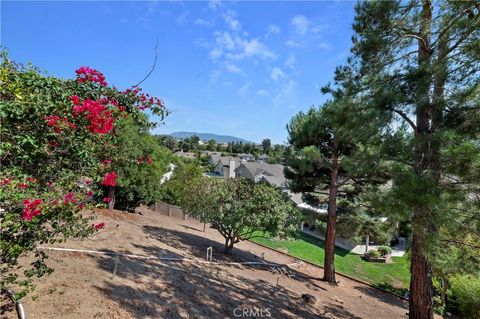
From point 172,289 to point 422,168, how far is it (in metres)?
6.17

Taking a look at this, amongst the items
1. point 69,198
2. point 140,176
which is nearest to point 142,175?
point 140,176

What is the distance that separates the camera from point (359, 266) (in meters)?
20.3

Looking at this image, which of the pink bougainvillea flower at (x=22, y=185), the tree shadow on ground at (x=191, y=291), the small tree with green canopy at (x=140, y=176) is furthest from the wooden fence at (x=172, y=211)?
the pink bougainvillea flower at (x=22, y=185)

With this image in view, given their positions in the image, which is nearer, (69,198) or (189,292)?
(69,198)

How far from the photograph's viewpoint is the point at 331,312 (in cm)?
975

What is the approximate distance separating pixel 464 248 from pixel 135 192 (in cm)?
1932

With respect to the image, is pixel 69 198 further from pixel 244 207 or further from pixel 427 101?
pixel 244 207

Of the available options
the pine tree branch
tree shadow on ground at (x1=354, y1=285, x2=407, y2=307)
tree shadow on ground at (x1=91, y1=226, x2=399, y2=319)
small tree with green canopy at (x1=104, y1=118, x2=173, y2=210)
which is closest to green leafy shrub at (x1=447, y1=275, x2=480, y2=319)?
tree shadow on ground at (x1=354, y1=285, x2=407, y2=307)

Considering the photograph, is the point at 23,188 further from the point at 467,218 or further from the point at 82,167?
the point at 467,218

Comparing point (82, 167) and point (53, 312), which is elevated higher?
point (82, 167)

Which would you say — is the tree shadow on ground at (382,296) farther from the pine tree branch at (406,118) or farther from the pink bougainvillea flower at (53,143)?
the pink bougainvillea flower at (53,143)

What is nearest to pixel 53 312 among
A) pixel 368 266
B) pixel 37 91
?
pixel 37 91

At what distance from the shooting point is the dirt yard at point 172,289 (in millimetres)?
5450

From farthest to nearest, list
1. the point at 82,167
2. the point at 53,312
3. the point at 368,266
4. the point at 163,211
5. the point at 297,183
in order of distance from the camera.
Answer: the point at 163,211, the point at 368,266, the point at 297,183, the point at 53,312, the point at 82,167
